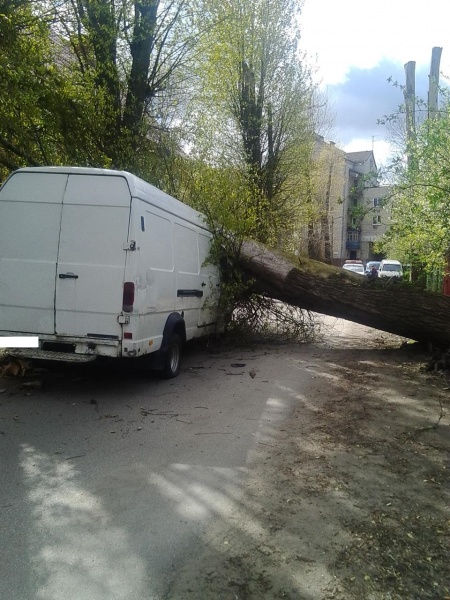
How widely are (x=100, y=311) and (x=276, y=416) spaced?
2.42 metres

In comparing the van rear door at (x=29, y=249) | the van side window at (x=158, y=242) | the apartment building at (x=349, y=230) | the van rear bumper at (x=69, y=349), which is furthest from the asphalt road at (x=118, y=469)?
the apartment building at (x=349, y=230)

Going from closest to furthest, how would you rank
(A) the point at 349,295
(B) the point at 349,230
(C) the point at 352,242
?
(A) the point at 349,295, (B) the point at 349,230, (C) the point at 352,242

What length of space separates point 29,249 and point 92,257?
83 cm

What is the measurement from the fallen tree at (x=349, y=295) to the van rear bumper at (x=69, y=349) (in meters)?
4.93

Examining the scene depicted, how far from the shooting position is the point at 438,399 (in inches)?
266

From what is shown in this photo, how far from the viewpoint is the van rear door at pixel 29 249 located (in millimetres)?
6484

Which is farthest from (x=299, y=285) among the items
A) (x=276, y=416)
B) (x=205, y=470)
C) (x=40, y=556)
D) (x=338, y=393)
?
(x=40, y=556)

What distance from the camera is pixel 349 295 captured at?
1014cm

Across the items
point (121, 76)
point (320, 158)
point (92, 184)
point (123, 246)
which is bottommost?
point (123, 246)

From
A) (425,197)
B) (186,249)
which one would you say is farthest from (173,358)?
(425,197)

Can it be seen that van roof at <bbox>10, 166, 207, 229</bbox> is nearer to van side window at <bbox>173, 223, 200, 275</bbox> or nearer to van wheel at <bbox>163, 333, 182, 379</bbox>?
van side window at <bbox>173, 223, 200, 275</bbox>

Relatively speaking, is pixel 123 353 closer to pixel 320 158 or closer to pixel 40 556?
pixel 40 556

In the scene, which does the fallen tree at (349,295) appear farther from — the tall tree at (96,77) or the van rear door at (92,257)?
the van rear door at (92,257)

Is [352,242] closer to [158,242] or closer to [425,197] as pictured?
[425,197]
